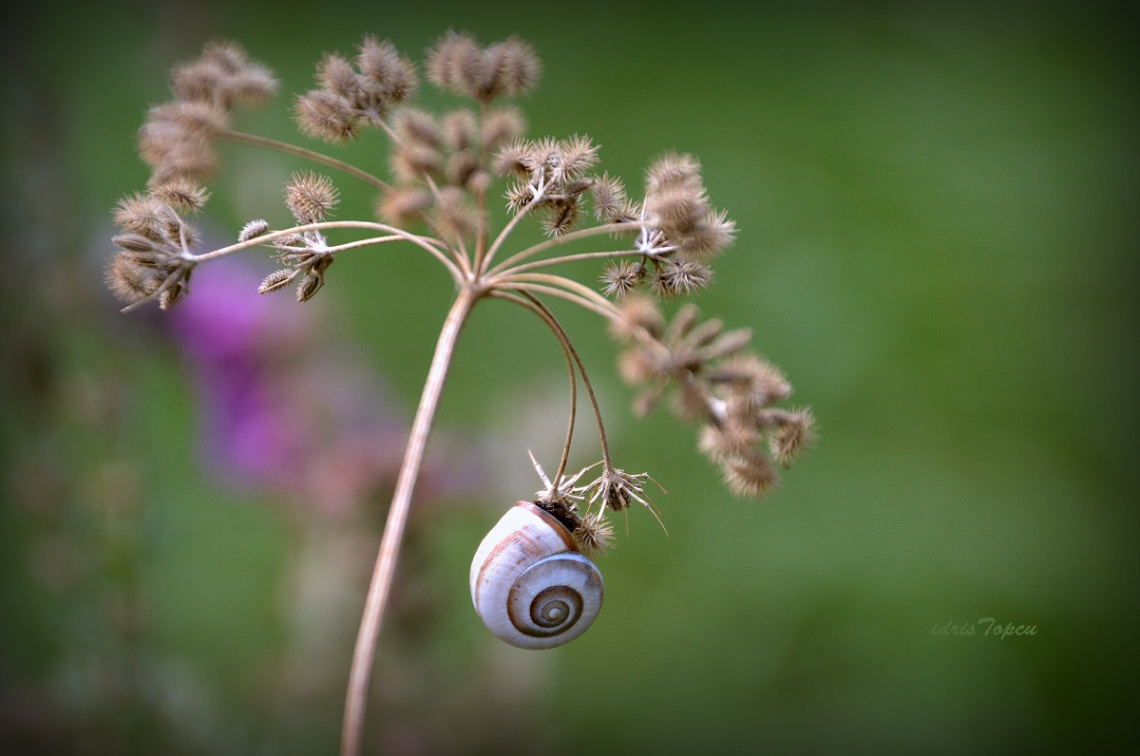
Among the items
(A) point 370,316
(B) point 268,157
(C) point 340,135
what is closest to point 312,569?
(B) point 268,157

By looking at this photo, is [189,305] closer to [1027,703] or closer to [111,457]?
[111,457]

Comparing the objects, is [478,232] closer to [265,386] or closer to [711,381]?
[711,381]

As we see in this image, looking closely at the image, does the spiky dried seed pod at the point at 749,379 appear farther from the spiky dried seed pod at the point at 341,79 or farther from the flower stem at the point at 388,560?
the spiky dried seed pod at the point at 341,79

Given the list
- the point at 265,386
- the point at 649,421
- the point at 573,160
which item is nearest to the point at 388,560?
the point at 573,160

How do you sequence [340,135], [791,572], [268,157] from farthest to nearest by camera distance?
1. [791,572]
2. [268,157]
3. [340,135]

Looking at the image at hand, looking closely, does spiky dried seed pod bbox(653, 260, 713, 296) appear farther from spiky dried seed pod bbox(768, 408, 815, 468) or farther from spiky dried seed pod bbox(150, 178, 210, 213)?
spiky dried seed pod bbox(150, 178, 210, 213)
